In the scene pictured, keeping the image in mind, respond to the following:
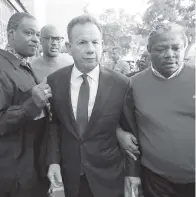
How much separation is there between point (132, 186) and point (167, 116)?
57cm

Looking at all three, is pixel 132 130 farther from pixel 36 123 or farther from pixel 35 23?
pixel 35 23

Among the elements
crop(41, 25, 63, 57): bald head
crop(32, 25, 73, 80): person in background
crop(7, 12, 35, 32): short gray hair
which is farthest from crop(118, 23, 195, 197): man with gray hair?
crop(41, 25, 63, 57): bald head

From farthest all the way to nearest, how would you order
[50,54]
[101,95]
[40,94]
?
[50,54] < [101,95] < [40,94]

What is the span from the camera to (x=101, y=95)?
206cm

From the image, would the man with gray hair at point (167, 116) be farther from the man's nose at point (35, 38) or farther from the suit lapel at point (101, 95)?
the man's nose at point (35, 38)

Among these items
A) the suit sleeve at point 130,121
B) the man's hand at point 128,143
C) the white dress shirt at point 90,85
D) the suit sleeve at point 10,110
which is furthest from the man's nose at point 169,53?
the suit sleeve at point 10,110

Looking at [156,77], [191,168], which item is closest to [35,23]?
[156,77]

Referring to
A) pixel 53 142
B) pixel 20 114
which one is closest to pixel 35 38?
pixel 20 114

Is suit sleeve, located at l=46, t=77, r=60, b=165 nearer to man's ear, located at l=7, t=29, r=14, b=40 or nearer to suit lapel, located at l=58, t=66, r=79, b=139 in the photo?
suit lapel, located at l=58, t=66, r=79, b=139

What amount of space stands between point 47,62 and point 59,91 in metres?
2.19

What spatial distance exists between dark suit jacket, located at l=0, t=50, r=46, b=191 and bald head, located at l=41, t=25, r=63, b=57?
1.95 meters

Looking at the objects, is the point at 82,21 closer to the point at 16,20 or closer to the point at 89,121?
the point at 16,20

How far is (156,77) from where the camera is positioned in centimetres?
206

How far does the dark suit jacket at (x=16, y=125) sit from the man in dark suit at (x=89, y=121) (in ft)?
0.66
